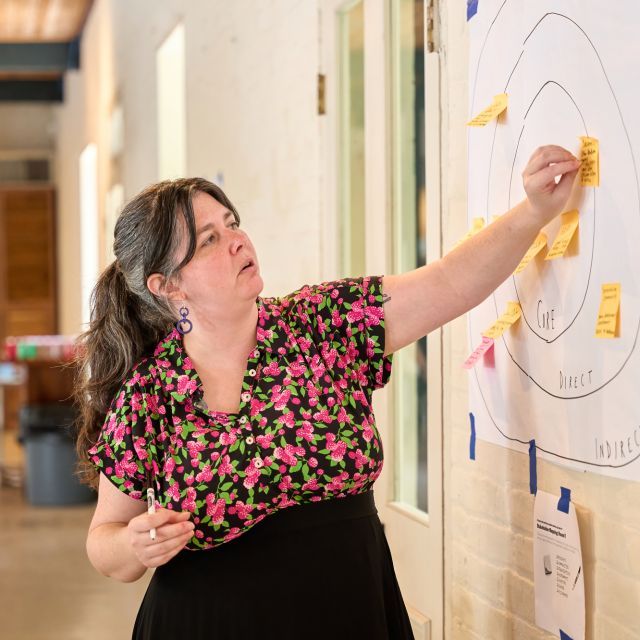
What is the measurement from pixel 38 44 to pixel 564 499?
1111 centimetres

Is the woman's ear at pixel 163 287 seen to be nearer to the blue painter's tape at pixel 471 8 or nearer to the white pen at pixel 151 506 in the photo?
the white pen at pixel 151 506

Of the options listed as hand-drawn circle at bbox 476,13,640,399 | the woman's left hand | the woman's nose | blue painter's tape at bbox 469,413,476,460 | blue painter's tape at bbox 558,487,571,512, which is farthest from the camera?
blue painter's tape at bbox 469,413,476,460

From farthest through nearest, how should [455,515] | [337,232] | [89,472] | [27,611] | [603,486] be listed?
[27,611] < [337,232] < [455,515] < [89,472] < [603,486]

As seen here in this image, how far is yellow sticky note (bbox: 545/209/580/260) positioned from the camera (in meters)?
1.83

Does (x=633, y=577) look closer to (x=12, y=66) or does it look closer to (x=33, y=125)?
(x=12, y=66)

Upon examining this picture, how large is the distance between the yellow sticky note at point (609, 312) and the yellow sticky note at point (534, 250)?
9.2 inches

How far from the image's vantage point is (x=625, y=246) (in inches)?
65.9

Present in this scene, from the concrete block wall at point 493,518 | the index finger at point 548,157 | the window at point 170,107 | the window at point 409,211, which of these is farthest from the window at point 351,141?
the window at point 170,107

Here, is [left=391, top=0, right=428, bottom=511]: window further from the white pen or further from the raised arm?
the white pen

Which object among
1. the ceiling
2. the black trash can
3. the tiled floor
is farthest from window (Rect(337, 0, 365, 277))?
the ceiling

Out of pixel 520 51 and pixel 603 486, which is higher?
pixel 520 51

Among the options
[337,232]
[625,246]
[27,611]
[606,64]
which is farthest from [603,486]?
[27,611]

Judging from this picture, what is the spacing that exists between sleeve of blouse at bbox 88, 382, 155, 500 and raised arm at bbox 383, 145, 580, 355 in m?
0.50

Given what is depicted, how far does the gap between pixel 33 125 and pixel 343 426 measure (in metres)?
13.6
